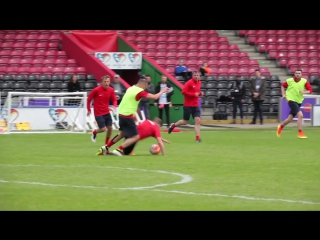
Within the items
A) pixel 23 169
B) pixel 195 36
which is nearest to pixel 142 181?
pixel 23 169

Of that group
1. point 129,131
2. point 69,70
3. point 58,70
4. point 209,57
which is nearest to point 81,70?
point 69,70

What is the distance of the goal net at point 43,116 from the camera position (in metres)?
26.6

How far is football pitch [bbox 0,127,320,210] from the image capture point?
36.2ft

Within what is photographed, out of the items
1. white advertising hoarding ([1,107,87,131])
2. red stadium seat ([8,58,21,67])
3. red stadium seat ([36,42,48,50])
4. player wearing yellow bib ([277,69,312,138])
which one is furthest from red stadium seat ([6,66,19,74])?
player wearing yellow bib ([277,69,312,138])

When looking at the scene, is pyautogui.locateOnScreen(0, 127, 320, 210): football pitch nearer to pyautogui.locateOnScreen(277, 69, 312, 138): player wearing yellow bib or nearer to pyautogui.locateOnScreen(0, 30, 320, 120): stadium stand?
pyautogui.locateOnScreen(277, 69, 312, 138): player wearing yellow bib

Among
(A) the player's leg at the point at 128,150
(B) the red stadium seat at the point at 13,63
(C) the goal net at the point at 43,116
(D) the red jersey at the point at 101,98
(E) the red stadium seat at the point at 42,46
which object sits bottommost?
(A) the player's leg at the point at 128,150

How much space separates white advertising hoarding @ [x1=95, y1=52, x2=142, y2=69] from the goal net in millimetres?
7177

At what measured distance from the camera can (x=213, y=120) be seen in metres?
34.0

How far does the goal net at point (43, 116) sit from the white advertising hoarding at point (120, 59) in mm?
7177

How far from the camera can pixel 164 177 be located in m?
14.0

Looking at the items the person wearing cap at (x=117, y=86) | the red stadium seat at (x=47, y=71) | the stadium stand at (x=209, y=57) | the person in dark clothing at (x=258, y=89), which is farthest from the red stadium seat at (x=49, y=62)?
the person in dark clothing at (x=258, y=89)

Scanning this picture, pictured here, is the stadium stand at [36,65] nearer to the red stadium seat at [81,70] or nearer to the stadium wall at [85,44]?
the red stadium seat at [81,70]

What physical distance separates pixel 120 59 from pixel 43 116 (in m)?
8.49

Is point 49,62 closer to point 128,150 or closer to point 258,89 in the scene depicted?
point 258,89
